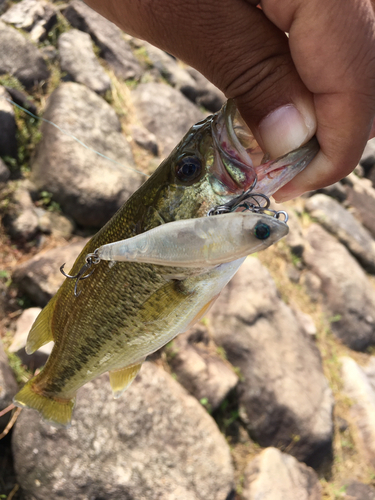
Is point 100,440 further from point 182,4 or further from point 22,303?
point 182,4

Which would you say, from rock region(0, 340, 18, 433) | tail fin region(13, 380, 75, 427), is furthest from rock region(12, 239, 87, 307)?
tail fin region(13, 380, 75, 427)

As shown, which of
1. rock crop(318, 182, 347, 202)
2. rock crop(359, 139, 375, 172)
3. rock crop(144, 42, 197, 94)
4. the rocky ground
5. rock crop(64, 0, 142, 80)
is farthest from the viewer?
rock crop(359, 139, 375, 172)

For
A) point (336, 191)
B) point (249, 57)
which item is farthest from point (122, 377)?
point (336, 191)

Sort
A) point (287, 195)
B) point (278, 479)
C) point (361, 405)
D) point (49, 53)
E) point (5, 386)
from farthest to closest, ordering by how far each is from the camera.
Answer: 1. point (361, 405)
2. point (49, 53)
3. point (278, 479)
4. point (5, 386)
5. point (287, 195)

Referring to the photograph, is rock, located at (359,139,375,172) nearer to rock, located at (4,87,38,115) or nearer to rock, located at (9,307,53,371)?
rock, located at (4,87,38,115)

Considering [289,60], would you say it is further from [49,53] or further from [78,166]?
[49,53]

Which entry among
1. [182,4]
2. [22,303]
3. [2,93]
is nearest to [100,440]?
[22,303]
